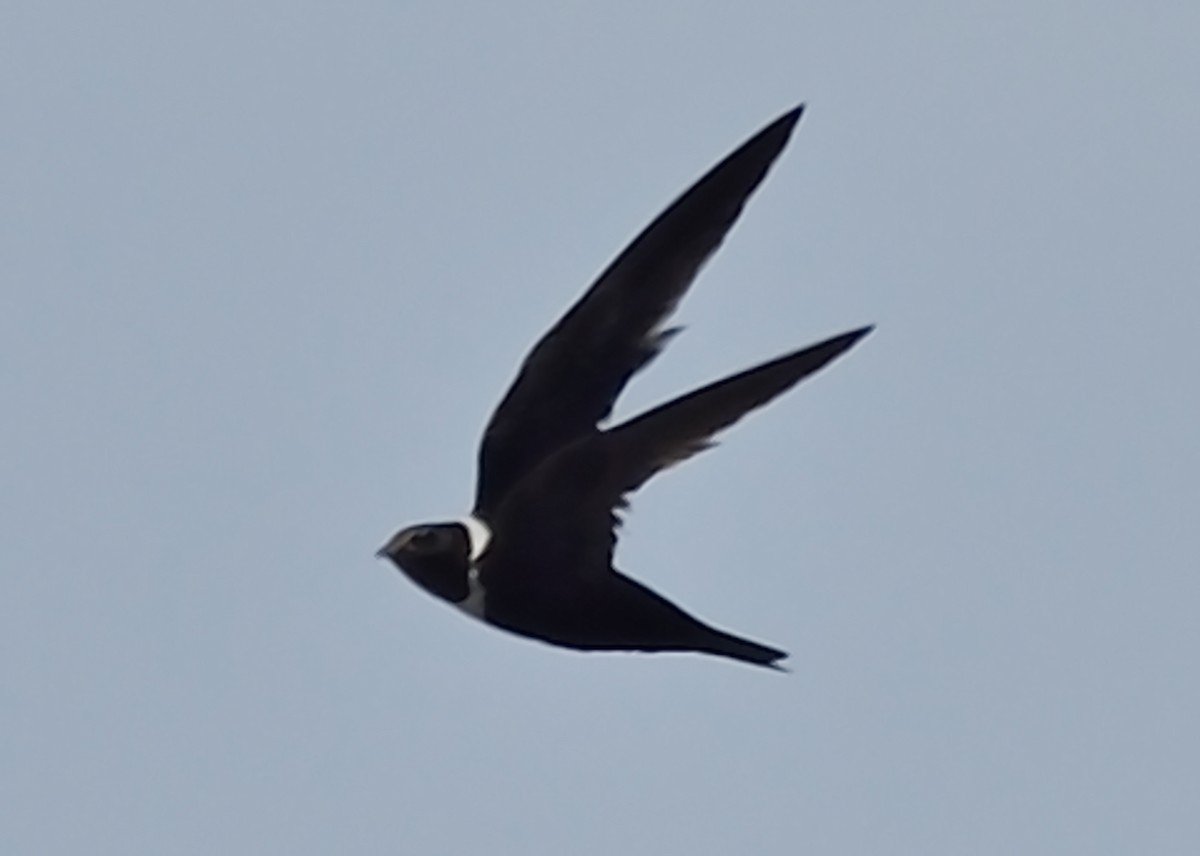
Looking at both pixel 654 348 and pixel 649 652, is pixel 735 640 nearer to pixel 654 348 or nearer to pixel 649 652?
pixel 649 652

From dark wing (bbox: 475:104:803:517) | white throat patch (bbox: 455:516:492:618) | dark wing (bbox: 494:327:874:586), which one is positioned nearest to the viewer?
dark wing (bbox: 494:327:874:586)

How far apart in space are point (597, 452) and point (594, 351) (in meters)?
0.47

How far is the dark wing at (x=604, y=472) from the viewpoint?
557 cm

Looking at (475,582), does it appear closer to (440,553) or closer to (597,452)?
(440,553)

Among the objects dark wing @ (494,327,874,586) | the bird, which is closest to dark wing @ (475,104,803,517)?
the bird

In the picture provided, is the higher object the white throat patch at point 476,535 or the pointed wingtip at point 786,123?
the pointed wingtip at point 786,123

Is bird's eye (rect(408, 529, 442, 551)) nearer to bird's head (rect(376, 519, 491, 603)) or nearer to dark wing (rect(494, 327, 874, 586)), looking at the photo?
bird's head (rect(376, 519, 491, 603))

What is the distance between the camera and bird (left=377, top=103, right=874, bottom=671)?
18.6 ft

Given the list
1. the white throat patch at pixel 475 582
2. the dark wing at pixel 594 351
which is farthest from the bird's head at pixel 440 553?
the dark wing at pixel 594 351

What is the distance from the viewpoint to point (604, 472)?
5898 mm

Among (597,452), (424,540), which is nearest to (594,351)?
(597,452)

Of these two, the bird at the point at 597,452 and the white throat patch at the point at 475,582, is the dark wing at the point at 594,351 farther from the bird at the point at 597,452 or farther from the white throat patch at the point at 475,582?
the white throat patch at the point at 475,582

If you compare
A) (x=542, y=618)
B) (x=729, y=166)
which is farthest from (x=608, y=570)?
(x=729, y=166)

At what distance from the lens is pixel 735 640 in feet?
18.5
